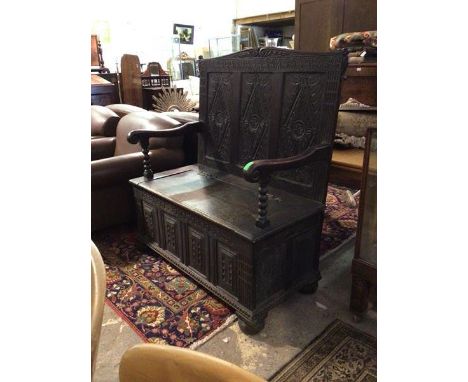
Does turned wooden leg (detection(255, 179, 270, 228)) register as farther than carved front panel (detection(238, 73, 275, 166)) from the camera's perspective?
No

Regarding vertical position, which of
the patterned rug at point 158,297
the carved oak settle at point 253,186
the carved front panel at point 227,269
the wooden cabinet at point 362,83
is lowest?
the patterned rug at point 158,297

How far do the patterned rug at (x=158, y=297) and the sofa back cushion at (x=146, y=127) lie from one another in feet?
2.29

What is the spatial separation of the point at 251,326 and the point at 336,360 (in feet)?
1.21

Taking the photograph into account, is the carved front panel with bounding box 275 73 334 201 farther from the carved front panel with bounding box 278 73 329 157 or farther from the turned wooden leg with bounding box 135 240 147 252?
the turned wooden leg with bounding box 135 240 147 252

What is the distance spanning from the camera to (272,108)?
187cm

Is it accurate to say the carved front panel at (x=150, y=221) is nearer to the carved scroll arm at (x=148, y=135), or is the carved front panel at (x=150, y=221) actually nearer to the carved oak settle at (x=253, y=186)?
the carved oak settle at (x=253, y=186)

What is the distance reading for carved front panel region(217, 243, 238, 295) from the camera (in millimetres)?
1609

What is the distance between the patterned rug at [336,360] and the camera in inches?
53.4

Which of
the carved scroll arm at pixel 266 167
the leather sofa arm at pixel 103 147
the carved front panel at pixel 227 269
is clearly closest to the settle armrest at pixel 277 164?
the carved scroll arm at pixel 266 167

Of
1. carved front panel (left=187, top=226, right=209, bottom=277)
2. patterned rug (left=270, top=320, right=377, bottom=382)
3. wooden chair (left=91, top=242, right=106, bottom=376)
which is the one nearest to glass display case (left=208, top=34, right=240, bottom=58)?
carved front panel (left=187, top=226, right=209, bottom=277)

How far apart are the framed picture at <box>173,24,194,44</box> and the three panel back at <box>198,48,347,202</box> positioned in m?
5.75

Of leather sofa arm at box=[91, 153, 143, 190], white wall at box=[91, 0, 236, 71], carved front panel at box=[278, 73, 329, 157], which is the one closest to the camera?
carved front panel at box=[278, 73, 329, 157]

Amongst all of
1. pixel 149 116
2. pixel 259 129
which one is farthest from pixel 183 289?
pixel 149 116

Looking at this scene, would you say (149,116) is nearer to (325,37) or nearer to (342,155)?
(342,155)
